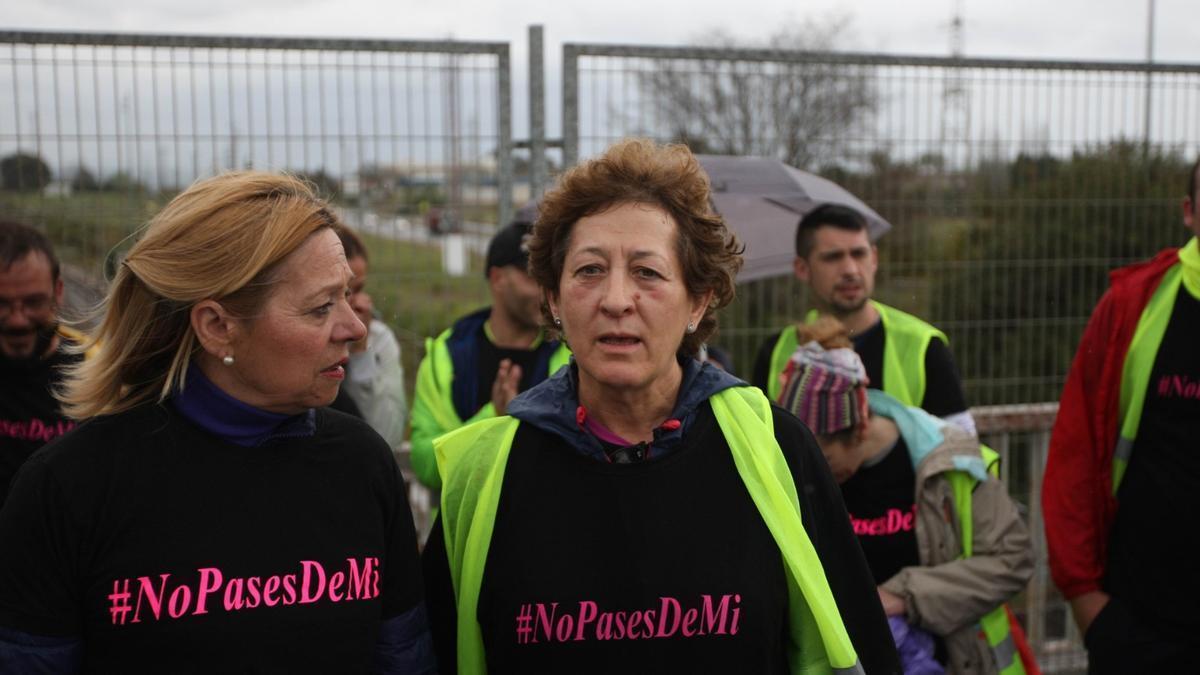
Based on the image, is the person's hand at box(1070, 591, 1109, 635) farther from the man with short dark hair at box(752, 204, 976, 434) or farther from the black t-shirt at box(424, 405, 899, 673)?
the black t-shirt at box(424, 405, 899, 673)

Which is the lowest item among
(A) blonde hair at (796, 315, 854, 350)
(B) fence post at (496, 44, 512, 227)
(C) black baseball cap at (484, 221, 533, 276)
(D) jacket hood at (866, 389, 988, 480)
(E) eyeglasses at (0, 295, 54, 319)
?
(D) jacket hood at (866, 389, 988, 480)

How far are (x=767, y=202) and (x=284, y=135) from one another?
2.12 meters

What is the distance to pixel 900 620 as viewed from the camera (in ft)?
10.5

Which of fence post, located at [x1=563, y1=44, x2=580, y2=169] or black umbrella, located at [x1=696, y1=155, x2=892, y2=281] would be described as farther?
fence post, located at [x1=563, y1=44, x2=580, y2=169]

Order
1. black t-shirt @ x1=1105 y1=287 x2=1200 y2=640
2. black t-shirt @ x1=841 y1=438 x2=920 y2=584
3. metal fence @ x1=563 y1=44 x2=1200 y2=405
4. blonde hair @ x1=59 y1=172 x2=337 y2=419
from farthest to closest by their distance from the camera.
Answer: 1. metal fence @ x1=563 y1=44 x2=1200 y2=405
2. black t-shirt @ x1=1105 y1=287 x2=1200 y2=640
3. black t-shirt @ x1=841 y1=438 x2=920 y2=584
4. blonde hair @ x1=59 y1=172 x2=337 y2=419

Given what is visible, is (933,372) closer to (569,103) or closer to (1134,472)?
(1134,472)

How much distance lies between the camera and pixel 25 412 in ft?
11.2

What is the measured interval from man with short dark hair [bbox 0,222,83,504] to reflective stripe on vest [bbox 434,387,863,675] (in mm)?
1699

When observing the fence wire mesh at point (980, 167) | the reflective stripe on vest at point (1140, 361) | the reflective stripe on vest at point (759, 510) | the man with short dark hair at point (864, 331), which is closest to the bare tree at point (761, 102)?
the fence wire mesh at point (980, 167)

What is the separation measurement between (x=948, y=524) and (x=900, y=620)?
1.03ft

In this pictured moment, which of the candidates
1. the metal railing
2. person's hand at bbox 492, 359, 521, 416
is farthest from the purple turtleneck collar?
the metal railing

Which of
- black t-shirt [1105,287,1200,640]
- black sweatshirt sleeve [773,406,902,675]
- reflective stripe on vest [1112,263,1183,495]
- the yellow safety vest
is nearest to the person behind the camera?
black sweatshirt sleeve [773,406,902,675]

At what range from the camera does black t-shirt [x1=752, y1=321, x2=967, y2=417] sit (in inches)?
152

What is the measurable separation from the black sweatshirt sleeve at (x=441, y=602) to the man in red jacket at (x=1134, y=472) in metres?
2.35
